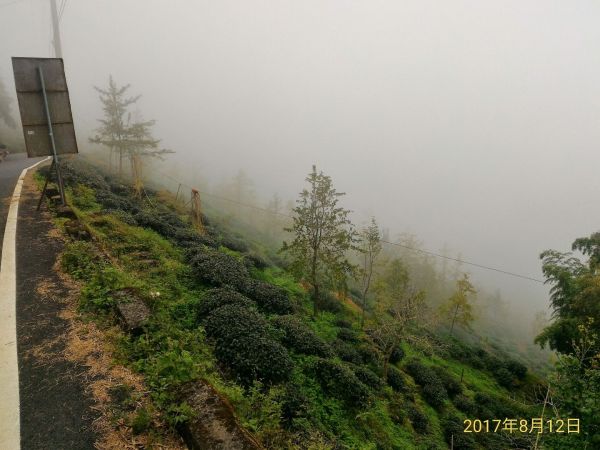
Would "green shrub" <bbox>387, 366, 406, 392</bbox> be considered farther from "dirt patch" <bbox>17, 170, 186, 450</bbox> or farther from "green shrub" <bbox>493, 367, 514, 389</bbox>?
"dirt patch" <bbox>17, 170, 186, 450</bbox>

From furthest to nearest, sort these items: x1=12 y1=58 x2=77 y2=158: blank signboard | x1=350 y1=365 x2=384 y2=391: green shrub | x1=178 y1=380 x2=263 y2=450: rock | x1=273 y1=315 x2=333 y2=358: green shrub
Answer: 1. x1=350 y1=365 x2=384 y2=391: green shrub
2. x1=273 y1=315 x2=333 y2=358: green shrub
3. x1=12 y1=58 x2=77 y2=158: blank signboard
4. x1=178 y1=380 x2=263 y2=450: rock

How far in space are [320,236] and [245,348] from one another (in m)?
8.74

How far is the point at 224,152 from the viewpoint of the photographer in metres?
198

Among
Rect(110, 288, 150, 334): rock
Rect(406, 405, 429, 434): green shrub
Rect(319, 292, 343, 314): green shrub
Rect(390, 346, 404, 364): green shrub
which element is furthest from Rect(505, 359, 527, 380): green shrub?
Rect(110, 288, 150, 334): rock

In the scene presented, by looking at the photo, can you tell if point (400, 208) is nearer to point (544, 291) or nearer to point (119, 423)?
point (544, 291)

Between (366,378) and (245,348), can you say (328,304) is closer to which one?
(366,378)

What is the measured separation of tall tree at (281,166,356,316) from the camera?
48.4ft

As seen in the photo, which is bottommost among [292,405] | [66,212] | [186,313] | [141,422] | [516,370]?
[516,370]

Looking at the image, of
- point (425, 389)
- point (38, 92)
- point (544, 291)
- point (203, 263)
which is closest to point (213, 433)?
point (203, 263)

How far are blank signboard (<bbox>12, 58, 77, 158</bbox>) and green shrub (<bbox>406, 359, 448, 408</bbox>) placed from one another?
15732 millimetres

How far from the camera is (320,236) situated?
15.1 metres

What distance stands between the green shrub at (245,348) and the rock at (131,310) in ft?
6.36

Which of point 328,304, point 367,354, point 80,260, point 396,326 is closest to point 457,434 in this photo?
point 367,354

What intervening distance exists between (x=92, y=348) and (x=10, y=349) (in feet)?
3.09
